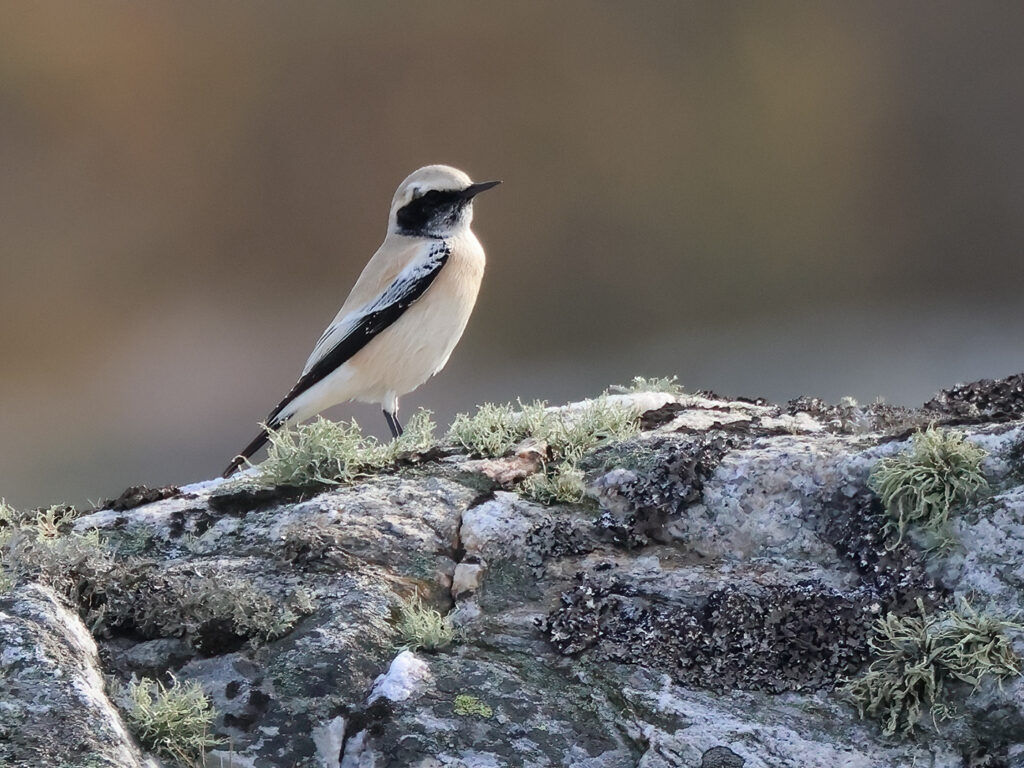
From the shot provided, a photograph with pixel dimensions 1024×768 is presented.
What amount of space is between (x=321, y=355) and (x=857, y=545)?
502cm

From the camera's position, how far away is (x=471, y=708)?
13.0ft

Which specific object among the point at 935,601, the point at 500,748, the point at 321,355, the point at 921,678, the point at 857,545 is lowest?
the point at 500,748

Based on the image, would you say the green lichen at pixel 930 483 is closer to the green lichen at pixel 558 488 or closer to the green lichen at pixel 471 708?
the green lichen at pixel 558 488

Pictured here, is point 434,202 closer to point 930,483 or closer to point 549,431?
point 549,431

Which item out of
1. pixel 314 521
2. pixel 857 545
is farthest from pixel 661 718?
pixel 314 521

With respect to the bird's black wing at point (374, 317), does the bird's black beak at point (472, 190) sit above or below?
above

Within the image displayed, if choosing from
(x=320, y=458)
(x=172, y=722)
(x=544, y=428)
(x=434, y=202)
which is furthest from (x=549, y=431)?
(x=434, y=202)

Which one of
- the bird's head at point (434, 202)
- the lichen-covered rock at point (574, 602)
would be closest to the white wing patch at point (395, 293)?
the bird's head at point (434, 202)

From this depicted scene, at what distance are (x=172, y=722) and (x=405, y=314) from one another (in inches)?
197

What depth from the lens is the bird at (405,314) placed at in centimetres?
848

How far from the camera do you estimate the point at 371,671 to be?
417cm

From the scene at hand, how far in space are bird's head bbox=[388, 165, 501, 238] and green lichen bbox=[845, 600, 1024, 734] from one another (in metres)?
5.57

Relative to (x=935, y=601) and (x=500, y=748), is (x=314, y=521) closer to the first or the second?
(x=500, y=748)

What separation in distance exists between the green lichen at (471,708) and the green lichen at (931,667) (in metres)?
1.26
